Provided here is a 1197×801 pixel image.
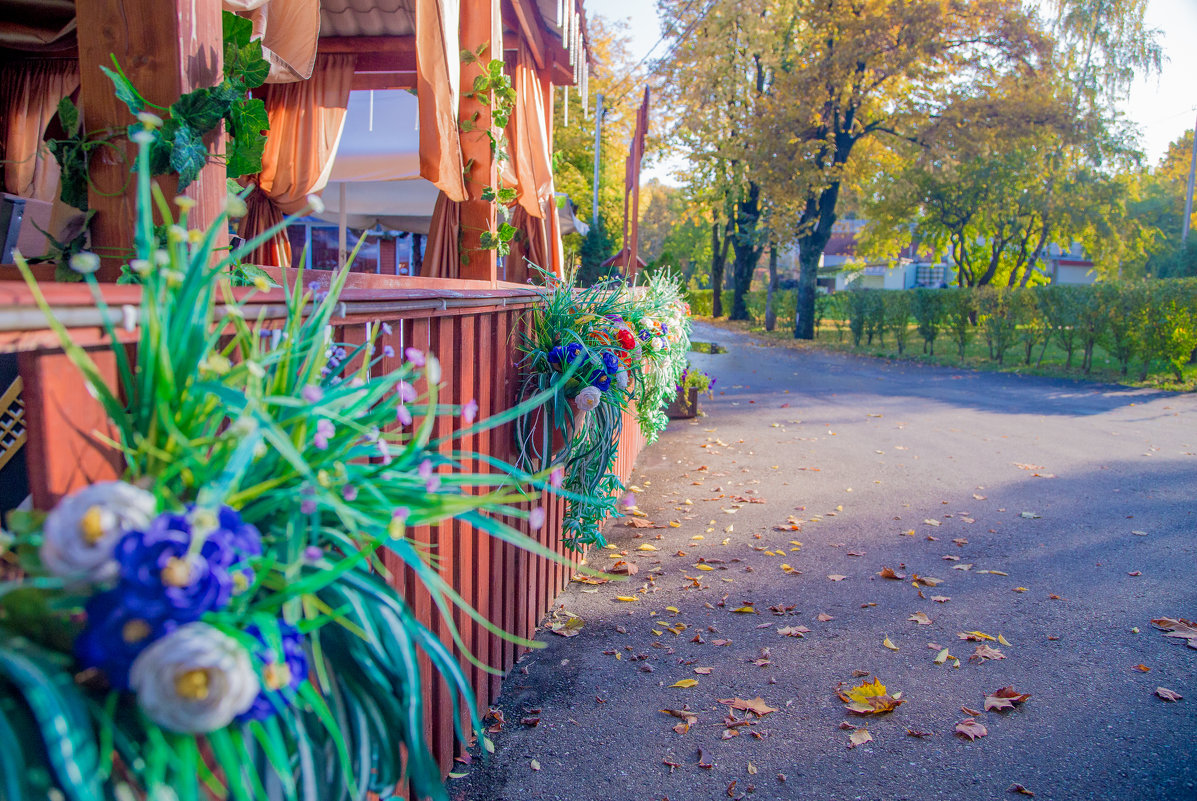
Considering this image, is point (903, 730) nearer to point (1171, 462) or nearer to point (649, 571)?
point (649, 571)

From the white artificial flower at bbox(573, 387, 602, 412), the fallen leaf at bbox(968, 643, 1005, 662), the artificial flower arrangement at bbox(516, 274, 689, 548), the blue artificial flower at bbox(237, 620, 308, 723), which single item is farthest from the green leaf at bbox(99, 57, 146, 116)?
the fallen leaf at bbox(968, 643, 1005, 662)

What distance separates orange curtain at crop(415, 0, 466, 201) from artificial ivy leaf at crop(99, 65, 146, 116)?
6.42 feet

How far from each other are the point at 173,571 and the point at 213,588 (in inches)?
2.0

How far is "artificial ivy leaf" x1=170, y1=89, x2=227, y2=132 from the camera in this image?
1.64 m

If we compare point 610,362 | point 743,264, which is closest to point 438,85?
point 610,362

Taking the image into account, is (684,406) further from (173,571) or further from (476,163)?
(173,571)

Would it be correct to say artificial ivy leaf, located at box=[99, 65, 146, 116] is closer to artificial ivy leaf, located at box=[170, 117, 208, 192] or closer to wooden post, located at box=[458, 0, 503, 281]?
artificial ivy leaf, located at box=[170, 117, 208, 192]

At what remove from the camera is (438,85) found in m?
3.51

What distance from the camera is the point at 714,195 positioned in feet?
93.8

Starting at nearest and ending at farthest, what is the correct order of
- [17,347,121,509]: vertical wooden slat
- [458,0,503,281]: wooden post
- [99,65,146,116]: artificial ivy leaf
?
[17,347,121,509]: vertical wooden slat
[99,65,146,116]: artificial ivy leaf
[458,0,503,281]: wooden post

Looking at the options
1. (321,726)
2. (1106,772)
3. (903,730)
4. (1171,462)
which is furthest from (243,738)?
(1171,462)

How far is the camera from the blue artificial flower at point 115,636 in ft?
2.72

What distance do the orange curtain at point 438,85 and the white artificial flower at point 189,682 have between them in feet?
10.1

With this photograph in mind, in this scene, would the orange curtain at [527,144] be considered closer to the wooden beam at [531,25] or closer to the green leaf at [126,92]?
the wooden beam at [531,25]
